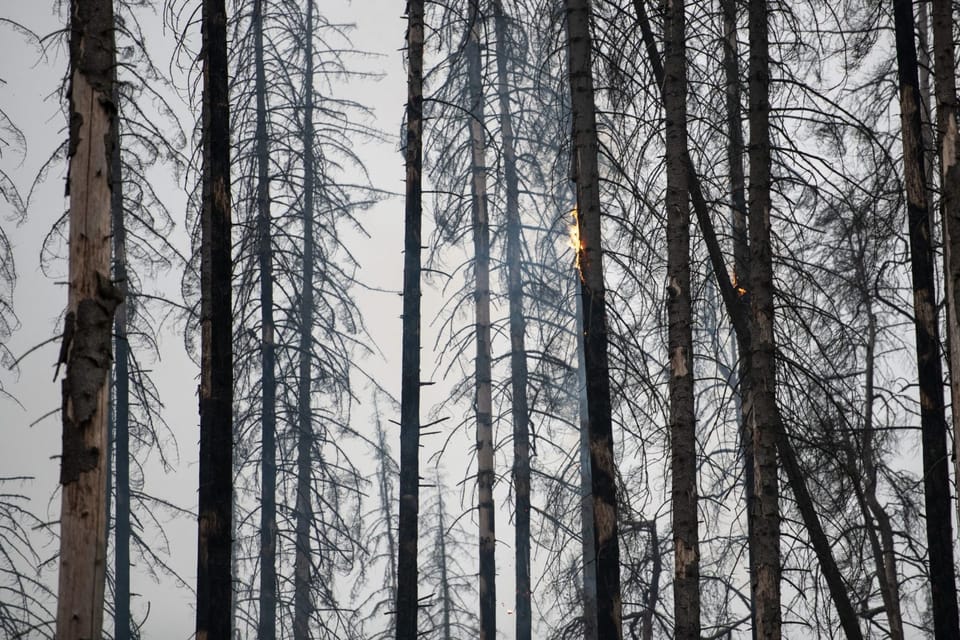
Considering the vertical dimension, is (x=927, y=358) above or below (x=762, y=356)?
above

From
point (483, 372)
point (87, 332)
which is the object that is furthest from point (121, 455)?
point (87, 332)

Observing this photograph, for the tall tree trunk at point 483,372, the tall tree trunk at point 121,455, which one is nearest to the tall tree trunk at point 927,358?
the tall tree trunk at point 483,372

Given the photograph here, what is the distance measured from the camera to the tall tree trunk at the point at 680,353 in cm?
915

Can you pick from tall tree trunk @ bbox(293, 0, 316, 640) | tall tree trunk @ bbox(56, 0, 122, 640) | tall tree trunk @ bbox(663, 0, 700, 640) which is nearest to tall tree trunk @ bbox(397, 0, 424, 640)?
tall tree trunk @ bbox(663, 0, 700, 640)

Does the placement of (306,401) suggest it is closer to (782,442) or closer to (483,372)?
(483,372)

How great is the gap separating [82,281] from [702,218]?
6.56 m

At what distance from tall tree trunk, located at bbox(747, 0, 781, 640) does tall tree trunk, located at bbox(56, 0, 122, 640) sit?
228 inches

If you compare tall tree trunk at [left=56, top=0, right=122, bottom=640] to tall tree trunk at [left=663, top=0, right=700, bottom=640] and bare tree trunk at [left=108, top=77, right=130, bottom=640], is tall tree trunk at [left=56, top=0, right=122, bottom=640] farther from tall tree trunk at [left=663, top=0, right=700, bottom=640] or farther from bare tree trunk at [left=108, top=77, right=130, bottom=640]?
bare tree trunk at [left=108, top=77, right=130, bottom=640]

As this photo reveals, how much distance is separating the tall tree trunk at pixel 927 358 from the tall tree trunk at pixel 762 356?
213 cm

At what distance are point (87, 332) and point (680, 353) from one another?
5.53m

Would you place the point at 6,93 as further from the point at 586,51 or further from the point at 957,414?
the point at 957,414

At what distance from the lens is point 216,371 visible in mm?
9859

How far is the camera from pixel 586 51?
10648mm

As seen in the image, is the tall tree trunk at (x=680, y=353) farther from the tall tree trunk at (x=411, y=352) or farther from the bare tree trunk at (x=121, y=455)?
the bare tree trunk at (x=121, y=455)
